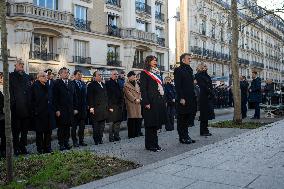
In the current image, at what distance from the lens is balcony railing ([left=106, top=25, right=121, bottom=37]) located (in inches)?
1465

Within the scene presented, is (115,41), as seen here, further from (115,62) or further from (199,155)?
(199,155)

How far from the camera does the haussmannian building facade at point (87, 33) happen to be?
2816 centimetres

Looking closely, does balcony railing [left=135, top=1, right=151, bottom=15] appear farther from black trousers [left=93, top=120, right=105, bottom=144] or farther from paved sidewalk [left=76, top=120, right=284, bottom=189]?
paved sidewalk [left=76, top=120, right=284, bottom=189]

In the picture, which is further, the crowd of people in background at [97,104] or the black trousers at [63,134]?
the black trousers at [63,134]

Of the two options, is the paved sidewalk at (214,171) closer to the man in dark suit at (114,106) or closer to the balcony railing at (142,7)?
the man in dark suit at (114,106)

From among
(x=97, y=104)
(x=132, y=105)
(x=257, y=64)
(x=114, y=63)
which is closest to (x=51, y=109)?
(x=97, y=104)

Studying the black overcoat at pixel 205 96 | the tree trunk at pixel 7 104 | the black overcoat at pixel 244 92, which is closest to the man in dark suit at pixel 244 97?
the black overcoat at pixel 244 92

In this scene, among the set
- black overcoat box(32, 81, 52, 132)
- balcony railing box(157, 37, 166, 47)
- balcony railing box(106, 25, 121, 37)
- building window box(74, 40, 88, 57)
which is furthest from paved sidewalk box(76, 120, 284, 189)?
balcony railing box(157, 37, 166, 47)

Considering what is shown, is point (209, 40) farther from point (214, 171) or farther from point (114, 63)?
point (214, 171)

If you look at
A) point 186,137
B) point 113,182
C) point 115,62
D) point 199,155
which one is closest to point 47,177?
point 113,182

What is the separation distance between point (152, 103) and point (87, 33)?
27.1 metres

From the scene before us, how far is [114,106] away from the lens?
10.5 meters

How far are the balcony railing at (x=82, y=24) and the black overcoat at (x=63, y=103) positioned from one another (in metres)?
25.1

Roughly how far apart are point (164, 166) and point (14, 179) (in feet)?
7.62
